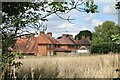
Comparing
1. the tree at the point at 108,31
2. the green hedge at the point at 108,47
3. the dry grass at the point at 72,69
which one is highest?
the tree at the point at 108,31

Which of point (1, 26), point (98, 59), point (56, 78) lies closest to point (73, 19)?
point (1, 26)

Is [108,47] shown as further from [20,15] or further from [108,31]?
[20,15]

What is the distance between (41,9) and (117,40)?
0.95m

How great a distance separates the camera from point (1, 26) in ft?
8.24

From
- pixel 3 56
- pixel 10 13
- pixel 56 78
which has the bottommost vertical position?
pixel 56 78

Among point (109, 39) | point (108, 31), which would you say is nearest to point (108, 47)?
point (108, 31)

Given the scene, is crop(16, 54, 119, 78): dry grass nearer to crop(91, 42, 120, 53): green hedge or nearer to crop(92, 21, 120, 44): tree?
crop(91, 42, 120, 53): green hedge

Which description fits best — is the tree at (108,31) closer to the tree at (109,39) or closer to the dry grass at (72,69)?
the tree at (109,39)

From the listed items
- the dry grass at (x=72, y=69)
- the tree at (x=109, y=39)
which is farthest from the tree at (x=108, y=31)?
the dry grass at (x=72, y=69)

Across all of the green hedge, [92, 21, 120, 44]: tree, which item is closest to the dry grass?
the green hedge

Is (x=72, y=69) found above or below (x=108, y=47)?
below

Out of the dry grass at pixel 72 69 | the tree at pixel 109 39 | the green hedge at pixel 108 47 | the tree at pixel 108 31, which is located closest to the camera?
the tree at pixel 109 39

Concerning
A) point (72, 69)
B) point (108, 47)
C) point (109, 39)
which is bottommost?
point (72, 69)

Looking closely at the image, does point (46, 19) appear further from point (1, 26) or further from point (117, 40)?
point (117, 40)
